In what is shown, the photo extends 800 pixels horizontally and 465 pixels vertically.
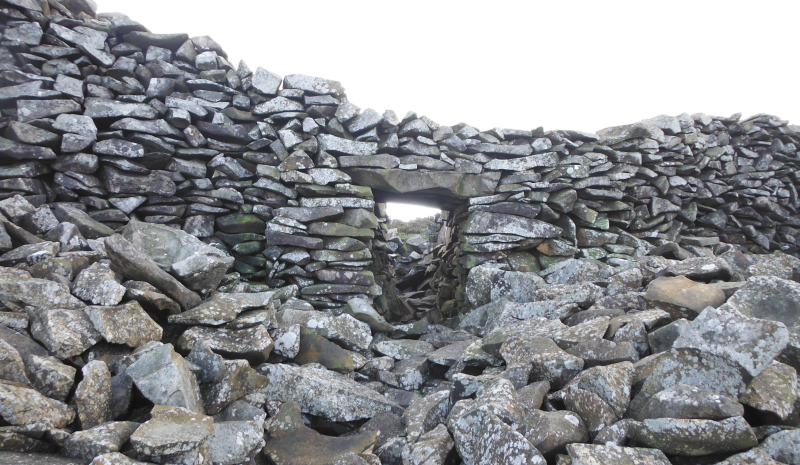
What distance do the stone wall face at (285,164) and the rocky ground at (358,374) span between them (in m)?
2.08

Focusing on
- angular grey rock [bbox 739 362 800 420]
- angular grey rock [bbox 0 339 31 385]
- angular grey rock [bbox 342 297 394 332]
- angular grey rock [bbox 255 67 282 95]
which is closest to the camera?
angular grey rock [bbox 739 362 800 420]

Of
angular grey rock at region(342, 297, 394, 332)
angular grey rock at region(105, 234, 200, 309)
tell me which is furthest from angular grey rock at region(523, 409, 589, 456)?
angular grey rock at region(342, 297, 394, 332)

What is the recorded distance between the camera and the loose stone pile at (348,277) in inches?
108

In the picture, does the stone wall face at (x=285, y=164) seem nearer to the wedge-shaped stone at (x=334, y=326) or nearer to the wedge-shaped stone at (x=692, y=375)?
the wedge-shaped stone at (x=334, y=326)

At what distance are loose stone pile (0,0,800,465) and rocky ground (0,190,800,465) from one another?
2 centimetres

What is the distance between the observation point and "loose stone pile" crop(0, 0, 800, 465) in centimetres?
275

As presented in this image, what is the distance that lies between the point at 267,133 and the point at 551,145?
537cm

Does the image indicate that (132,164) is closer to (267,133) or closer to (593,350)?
(267,133)

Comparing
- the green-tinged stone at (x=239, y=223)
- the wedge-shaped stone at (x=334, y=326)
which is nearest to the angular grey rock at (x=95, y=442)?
the wedge-shaped stone at (x=334, y=326)

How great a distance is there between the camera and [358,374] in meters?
4.97

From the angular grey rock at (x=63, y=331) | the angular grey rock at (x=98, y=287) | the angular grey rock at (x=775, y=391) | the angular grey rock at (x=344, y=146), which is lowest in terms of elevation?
the angular grey rock at (x=775, y=391)

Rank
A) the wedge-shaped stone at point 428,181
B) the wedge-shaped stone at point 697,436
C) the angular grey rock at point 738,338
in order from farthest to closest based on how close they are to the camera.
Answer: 1. the wedge-shaped stone at point 428,181
2. the angular grey rock at point 738,338
3. the wedge-shaped stone at point 697,436

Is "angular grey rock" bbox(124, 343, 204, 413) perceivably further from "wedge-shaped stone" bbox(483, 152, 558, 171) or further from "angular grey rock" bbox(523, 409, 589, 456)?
"wedge-shaped stone" bbox(483, 152, 558, 171)

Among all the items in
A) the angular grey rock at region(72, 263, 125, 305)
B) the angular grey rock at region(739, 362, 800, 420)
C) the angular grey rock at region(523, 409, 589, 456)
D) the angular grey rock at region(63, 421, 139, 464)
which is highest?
the angular grey rock at region(72, 263, 125, 305)
